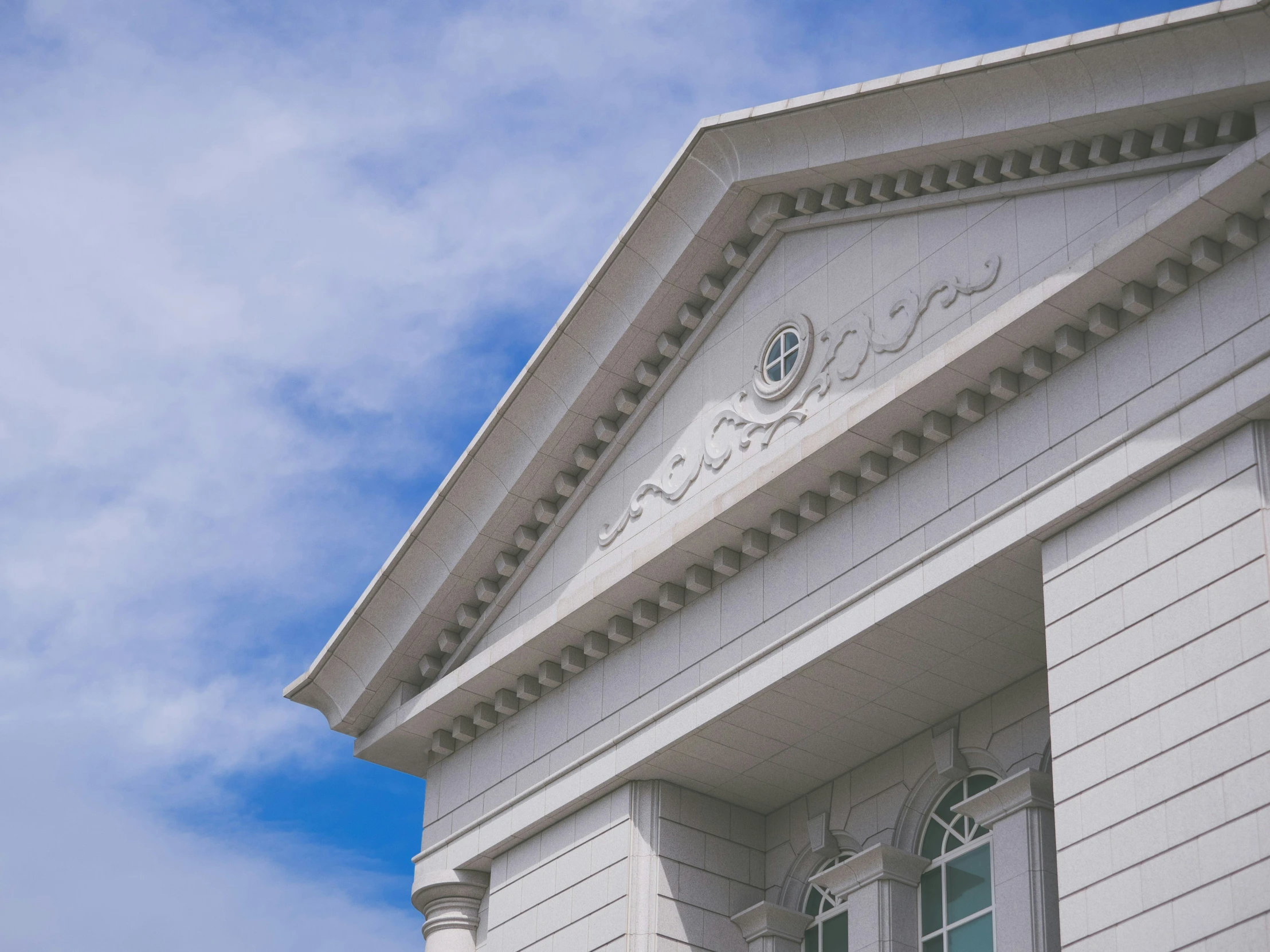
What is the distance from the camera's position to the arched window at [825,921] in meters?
19.5

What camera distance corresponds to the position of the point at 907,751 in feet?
63.7

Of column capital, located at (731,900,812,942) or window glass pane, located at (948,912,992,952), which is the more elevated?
column capital, located at (731,900,812,942)

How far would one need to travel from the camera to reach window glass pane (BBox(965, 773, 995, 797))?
18547 millimetres

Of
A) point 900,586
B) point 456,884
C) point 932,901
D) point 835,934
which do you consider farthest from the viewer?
point 456,884

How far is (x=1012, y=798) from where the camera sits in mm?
17141

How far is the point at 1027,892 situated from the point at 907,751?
2.98 metres

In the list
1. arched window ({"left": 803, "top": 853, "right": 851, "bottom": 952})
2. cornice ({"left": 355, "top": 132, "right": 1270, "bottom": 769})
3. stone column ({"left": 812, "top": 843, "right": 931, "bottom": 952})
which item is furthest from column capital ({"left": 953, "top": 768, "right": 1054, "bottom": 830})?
cornice ({"left": 355, "top": 132, "right": 1270, "bottom": 769})

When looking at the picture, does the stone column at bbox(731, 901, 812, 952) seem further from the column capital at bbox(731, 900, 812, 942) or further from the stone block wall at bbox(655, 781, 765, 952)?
the stone block wall at bbox(655, 781, 765, 952)

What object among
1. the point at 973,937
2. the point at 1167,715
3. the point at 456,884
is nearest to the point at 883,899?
the point at 973,937

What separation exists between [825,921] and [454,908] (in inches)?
172

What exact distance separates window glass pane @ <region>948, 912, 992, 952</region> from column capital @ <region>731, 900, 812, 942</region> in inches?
86.5

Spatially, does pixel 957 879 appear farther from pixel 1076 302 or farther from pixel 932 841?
pixel 1076 302

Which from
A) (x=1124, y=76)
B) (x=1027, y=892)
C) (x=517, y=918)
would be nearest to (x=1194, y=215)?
(x=1124, y=76)

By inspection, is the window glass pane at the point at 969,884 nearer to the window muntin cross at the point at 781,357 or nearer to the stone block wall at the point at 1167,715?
the stone block wall at the point at 1167,715
